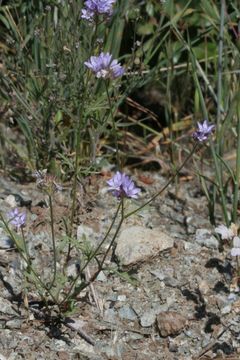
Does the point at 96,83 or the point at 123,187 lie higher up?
the point at 96,83

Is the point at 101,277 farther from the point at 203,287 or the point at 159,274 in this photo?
the point at 203,287

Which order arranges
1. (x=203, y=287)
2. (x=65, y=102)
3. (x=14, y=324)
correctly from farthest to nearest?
(x=65, y=102)
(x=203, y=287)
(x=14, y=324)

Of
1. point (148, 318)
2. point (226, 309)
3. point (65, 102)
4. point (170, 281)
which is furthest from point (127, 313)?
point (65, 102)

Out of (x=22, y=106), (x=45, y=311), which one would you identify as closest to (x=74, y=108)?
(x=22, y=106)

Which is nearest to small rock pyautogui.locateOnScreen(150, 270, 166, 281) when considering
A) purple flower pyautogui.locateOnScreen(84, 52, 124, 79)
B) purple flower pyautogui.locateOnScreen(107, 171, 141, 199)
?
purple flower pyautogui.locateOnScreen(107, 171, 141, 199)

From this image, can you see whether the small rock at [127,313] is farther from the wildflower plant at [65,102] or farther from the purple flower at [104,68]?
the purple flower at [104,68]

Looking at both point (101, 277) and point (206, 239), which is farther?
point (206, 239)

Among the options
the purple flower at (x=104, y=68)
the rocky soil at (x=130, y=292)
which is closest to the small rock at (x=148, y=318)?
the rocky soil at (x=130, y=292)

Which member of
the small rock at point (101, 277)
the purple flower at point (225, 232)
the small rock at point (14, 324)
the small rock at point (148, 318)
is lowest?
the small rock at point (14, 324)
